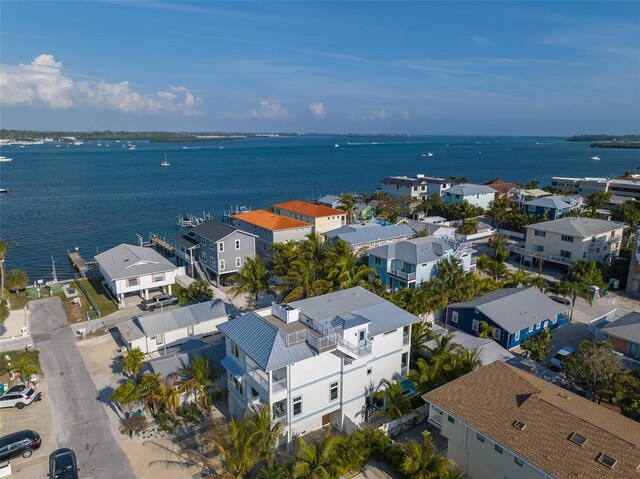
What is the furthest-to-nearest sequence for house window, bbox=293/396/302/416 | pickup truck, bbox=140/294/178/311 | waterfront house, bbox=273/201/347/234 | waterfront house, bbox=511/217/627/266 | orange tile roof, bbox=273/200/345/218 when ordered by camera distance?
orange tile roof, bbox=273/200/345/218 < waterfront house, bbox=273/201/347/234 < waterfront house, bbox=511/217/627/266 < pickup truck, bbox=140/294/178/311 < house window, bbox=293/396/302/416

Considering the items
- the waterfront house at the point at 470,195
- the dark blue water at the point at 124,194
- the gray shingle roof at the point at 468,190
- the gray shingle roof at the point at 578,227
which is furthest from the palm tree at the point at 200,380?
the gray shingle roof at the point at 468,190

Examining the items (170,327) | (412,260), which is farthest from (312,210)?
A: (170,327)

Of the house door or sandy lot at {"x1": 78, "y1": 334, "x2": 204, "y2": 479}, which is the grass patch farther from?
the house door

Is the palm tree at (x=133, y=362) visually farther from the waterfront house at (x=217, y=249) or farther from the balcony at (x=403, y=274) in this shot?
the balcony at (x=403, y=274)

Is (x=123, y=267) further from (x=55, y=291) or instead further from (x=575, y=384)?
(x=575, y=384)

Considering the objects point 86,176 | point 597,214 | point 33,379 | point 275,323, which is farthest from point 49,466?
point 86,176

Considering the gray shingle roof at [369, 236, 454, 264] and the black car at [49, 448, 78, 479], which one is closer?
the black car at [49, 448, 78, 479]

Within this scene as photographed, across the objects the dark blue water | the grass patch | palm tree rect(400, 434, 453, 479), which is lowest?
the dark blue water

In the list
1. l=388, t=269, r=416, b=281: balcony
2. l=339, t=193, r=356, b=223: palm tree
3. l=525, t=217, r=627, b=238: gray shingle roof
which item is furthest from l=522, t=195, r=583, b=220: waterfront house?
l=388, t=269, r=416, b=281: balcony

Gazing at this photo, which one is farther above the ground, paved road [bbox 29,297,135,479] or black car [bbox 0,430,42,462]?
black car [bbox 0,430,42,462]
